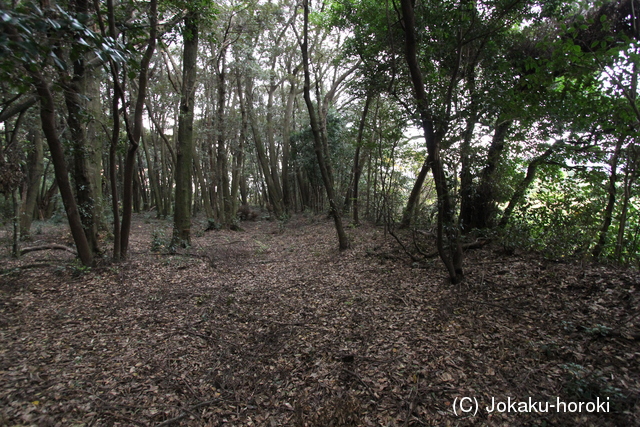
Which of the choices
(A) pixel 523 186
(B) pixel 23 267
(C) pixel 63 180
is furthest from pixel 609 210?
(B) pixel 23 267

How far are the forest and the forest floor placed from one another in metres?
0.02

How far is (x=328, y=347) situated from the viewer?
3746 mm

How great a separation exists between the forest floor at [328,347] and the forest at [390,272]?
2 centimetres

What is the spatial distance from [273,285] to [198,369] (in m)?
2.61

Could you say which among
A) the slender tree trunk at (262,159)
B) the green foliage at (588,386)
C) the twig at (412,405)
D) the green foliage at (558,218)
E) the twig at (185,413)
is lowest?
the twig at (185,413)

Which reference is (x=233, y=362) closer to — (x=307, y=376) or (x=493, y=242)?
(x=307, y=376)

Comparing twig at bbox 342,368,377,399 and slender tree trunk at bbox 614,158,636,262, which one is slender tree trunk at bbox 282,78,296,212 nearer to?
slender tree trunk at bbox 614,158,636,262

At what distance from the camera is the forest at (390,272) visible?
276cm

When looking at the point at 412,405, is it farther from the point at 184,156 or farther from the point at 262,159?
the point at 262,159

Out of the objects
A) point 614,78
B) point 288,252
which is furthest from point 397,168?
point 614,78

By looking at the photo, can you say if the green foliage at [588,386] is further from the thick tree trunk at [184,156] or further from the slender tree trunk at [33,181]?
the slender tree trunk at [33,181]

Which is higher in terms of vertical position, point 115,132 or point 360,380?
point 115,132

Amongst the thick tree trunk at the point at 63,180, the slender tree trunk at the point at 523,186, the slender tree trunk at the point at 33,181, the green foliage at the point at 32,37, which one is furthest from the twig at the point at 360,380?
the slender tree trunk at the point at 33,181

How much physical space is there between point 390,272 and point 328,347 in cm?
254
